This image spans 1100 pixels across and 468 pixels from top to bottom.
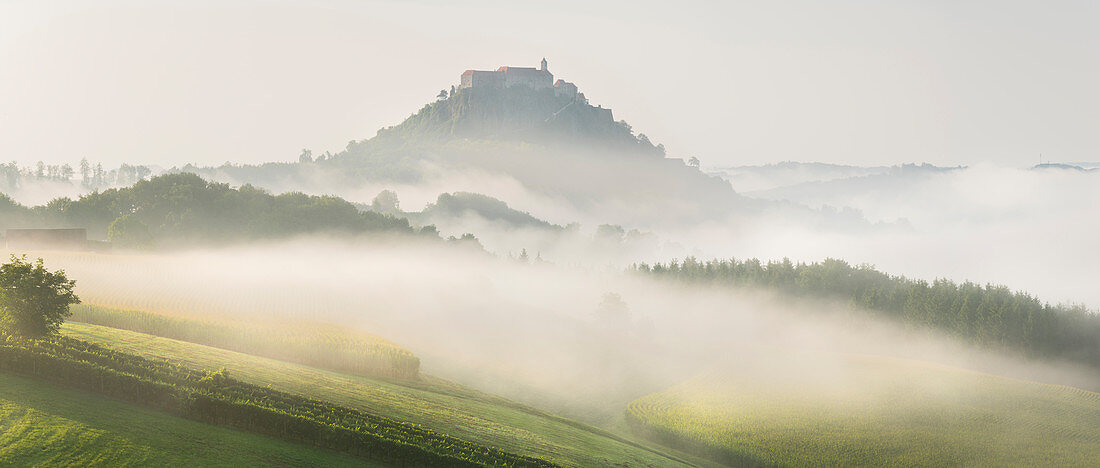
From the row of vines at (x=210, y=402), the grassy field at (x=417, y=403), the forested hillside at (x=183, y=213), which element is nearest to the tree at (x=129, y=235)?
the forested hillside at (x=183, y=213)

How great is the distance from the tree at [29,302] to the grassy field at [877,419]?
174ft

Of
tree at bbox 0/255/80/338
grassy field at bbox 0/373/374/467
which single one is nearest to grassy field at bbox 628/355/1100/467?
grassy field at bbox 0/373/374/467

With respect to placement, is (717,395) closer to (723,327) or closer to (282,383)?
(282,383)

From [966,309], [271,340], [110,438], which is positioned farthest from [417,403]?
[966,309]

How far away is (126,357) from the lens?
35.9 metres

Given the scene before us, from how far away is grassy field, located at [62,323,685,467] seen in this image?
139 ft

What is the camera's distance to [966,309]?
124 metres

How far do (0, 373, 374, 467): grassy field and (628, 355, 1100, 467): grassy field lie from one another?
46108 mm

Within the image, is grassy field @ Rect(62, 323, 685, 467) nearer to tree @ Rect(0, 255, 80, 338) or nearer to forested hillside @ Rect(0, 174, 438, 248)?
tree @ Rect(0, 255, 80, 338)

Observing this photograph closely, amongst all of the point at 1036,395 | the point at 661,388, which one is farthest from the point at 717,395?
the point at 1036,395

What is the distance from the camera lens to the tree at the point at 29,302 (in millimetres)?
37156

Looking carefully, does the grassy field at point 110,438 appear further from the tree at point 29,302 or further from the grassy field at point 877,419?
the grassy field at point 877,419

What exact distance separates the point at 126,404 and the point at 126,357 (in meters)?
4.24

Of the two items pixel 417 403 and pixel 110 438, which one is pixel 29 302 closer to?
pixel 110 438
